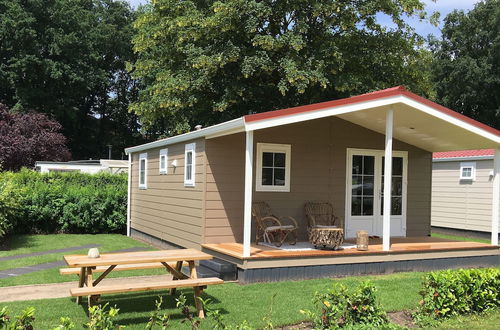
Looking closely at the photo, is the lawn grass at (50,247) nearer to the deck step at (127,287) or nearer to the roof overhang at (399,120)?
the deck step at (127,287)

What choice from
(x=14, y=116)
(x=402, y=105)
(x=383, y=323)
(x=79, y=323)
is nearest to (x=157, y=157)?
(x=402, y=105)

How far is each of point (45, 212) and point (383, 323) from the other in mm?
10223

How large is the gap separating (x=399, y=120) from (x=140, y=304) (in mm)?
5608

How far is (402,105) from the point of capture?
8.02 m

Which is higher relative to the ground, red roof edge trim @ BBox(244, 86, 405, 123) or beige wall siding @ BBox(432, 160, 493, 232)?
red roof edge trim @ BBox(244, 86, 405, 123)

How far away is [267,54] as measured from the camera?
50.8ft

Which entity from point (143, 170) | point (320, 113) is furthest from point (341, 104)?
point (143, 170)

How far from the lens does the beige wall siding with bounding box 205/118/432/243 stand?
834cm

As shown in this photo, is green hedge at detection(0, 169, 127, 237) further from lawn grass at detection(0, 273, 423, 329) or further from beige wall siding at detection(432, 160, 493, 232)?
beige wall siding at detection(432, 160, 493, 232)

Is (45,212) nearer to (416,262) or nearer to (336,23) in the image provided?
(416,262)

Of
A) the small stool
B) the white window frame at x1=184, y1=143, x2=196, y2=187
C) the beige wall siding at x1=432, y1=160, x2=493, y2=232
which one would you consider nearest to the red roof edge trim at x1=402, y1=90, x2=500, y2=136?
the small stool

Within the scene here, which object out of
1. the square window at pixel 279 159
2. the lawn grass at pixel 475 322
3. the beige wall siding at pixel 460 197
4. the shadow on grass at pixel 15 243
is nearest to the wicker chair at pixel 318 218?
the square window at pixel 279 159

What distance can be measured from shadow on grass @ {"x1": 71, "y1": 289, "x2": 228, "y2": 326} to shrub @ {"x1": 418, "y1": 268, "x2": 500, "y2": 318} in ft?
7.55

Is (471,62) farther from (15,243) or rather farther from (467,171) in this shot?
(15,243)
